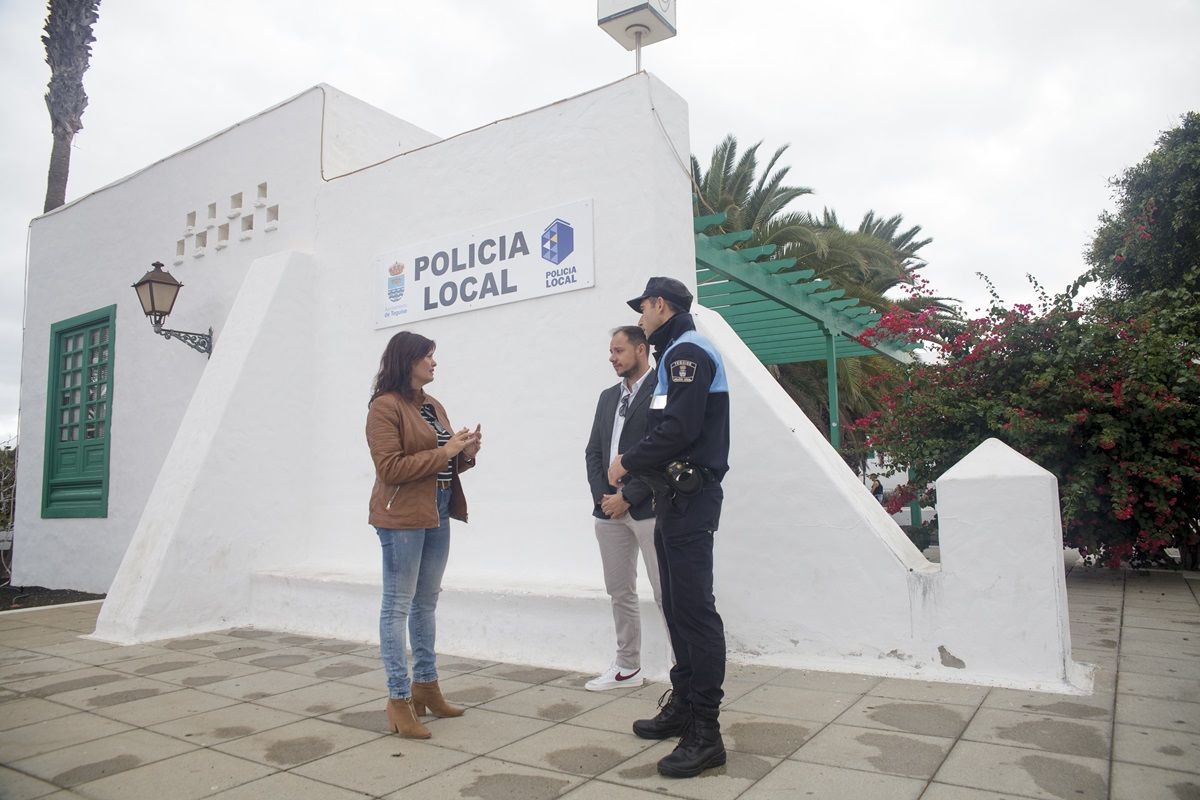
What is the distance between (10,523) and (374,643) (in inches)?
390

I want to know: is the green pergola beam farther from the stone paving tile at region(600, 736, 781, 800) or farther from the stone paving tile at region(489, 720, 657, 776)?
the stone paving tile at region(600, 736, 781, 800)

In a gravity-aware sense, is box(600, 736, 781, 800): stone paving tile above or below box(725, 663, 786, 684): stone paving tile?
below

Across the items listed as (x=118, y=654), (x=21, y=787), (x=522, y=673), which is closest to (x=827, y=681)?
(x=522, y=673)

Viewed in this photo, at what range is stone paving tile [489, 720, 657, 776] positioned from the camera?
296 cm

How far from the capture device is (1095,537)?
6941mm

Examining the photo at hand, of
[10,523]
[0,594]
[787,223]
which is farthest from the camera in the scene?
[787,223]

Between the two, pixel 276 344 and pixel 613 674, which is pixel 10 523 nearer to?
pixel 276 344

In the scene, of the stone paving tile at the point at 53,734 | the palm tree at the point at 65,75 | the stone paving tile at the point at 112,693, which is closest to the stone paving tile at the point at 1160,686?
the stone paving tile at the point at 53,734

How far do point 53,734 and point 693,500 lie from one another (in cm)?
294

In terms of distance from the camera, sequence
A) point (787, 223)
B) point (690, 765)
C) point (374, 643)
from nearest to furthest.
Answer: point (690, 765) < point (374, 643) < point (787, 223)

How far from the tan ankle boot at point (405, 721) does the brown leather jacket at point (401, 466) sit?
73cm

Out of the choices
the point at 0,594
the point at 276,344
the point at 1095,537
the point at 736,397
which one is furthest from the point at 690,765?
the point at 0,594

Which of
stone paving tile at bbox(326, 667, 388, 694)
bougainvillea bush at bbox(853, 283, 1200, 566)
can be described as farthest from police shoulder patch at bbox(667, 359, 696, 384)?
bougainvillea bush at bbox(853, 283, 1200, 566)

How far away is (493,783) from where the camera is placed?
9.22 ft
